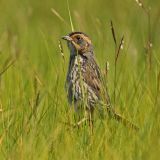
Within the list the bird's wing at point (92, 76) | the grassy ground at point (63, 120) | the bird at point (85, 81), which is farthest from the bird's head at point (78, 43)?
the grassy ground at point (63, 120)

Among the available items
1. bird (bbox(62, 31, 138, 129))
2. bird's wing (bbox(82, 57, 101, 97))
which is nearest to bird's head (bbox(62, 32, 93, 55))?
bird (bbox(62, 31, 138, 129))

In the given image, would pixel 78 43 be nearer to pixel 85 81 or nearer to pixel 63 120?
pixel 85 81

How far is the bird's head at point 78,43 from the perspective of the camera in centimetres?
836

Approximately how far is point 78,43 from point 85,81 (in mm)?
445

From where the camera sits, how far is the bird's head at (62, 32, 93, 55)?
27.4 feet

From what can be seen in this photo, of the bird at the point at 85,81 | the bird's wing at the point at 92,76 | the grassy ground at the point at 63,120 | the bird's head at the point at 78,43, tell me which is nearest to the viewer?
the grassy ground at the point at 63,120

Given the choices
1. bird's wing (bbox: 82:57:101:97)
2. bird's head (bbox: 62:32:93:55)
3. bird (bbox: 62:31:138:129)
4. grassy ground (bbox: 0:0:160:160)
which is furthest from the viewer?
bird's head (bbox: 62:32:93:55)

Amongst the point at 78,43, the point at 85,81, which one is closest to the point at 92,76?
the point at 85,81

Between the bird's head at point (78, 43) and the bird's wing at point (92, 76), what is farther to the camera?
the bird's head at point (78, 43)

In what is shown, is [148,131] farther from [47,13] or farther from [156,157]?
[47,13]

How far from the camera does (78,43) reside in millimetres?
8430

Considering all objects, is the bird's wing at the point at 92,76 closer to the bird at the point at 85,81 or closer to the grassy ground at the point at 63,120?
the bird at the point at 85,81

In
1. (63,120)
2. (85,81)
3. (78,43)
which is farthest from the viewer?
(78,43)

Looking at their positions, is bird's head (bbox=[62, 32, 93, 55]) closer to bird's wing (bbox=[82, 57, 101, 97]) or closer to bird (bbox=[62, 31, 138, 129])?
bird (bbox=[62, 31, 138, 129])
